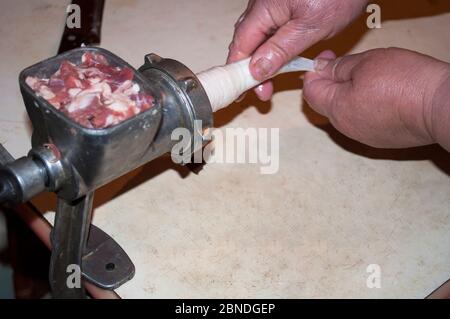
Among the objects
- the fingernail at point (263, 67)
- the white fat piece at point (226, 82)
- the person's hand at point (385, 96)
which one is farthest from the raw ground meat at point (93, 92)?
the person's hand at point (385, 96)

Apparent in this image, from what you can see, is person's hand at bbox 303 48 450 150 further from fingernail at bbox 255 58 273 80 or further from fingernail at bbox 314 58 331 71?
fingernail at bbox 255 58 273 80

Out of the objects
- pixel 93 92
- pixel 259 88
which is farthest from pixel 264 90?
pixel 93 92

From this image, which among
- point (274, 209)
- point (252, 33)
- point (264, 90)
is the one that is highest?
point (252, 33)

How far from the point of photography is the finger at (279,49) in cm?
76

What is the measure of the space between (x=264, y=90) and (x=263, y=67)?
11 cm

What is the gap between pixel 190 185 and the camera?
2.69 feet

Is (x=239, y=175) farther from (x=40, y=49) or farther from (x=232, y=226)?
Answer: (x=40, y=49)

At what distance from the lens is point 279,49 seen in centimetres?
77

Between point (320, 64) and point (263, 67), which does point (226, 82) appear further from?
point (320, 64)

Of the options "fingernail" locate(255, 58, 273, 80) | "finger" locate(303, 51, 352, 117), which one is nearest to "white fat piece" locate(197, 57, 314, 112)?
"fingernail" locate(255, 58, 273, 80)

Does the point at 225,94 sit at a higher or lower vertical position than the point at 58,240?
higher

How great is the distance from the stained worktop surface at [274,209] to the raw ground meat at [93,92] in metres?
0.27

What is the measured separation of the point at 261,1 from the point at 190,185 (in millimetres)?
314
